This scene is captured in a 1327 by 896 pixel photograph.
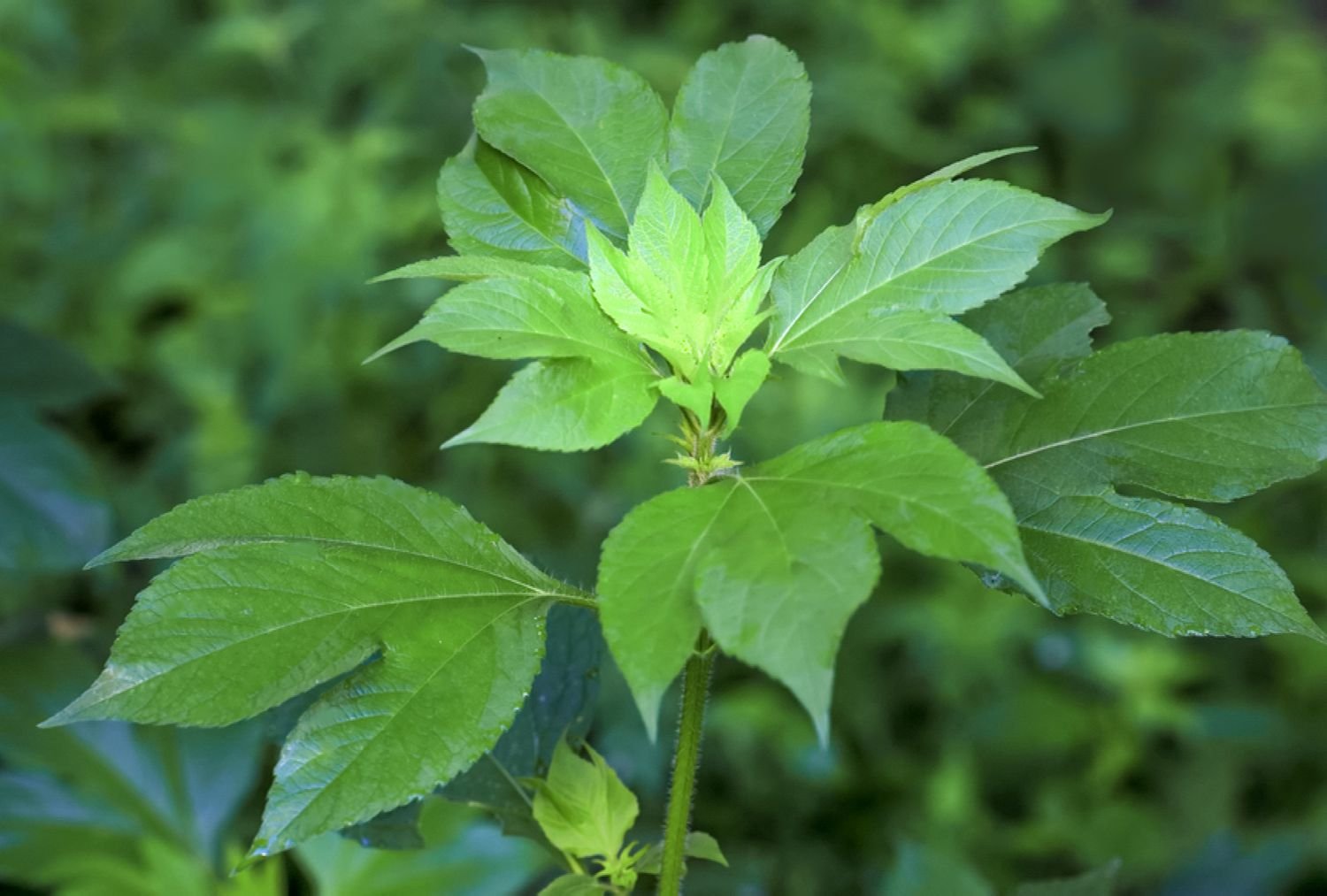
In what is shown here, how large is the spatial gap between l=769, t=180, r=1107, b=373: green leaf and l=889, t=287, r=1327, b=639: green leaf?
0.10 m

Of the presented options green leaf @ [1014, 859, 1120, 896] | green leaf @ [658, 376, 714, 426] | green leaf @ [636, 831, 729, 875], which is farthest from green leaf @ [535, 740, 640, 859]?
green leaf @ [1014, 859, 1120, 896]

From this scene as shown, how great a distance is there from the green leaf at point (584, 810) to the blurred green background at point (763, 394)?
0.66 metres

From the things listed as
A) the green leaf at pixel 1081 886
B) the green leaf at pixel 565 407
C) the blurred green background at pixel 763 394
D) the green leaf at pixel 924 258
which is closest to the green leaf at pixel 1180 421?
the green leaf at pixel 924 258

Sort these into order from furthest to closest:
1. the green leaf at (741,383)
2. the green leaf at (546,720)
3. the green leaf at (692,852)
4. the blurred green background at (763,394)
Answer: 1. the blurred green background at (763,394)
2. the green leaf at (546,720)
3. the green leaf at (692,852)
4. the green leaf at (741,383)

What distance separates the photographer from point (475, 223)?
2.37ft

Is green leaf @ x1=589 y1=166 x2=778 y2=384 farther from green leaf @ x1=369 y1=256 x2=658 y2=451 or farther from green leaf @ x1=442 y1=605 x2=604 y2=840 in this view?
green leaf @ x1=442 y1=605 x2=604 y2=840

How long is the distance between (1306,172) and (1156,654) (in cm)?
141

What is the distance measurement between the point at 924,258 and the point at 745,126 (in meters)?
0.15

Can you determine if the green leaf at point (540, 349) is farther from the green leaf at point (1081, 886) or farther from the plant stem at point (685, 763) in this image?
the green leaf at point (1081, 886)

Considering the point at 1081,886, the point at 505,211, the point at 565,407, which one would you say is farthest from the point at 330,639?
the point at 1081,886

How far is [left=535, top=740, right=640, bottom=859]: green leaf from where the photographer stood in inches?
28.4

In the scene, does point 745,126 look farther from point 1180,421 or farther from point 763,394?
point 763,394

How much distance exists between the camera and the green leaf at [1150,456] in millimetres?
633

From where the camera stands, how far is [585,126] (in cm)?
73
